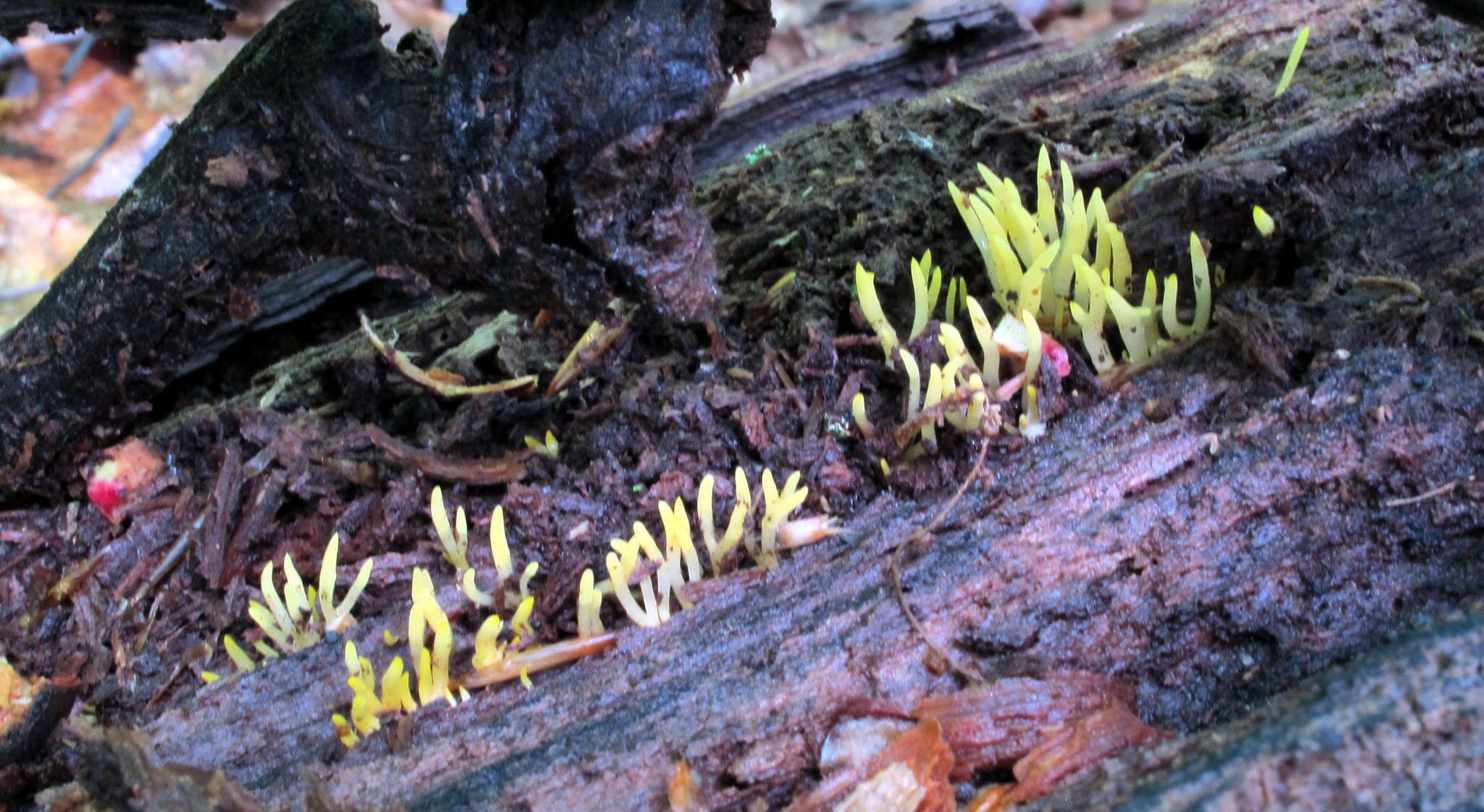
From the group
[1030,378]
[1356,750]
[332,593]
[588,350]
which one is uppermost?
[588,350]

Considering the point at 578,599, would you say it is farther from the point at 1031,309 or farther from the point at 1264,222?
the point at 1264,222

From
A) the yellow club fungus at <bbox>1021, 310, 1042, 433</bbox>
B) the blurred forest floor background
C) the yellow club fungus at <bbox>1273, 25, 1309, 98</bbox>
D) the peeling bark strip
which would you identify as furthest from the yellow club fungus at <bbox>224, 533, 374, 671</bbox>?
the blurred forest floor background

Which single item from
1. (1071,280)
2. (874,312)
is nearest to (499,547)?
(874,312)

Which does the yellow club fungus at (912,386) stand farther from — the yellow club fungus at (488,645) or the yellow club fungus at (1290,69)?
the yellow club fungus at (1290,69)

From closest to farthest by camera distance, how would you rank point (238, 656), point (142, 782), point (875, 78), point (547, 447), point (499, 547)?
point (142, 782), point (499, 547), point (238, 656), point (547, 447), point (875, 78)

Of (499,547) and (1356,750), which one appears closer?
(1356,750)
